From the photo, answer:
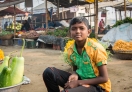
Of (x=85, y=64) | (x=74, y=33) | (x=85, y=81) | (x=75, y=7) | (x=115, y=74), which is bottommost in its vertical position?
(x=115, y=74)

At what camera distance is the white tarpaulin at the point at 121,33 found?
8422mm

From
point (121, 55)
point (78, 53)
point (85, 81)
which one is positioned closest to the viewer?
point (85, 81)

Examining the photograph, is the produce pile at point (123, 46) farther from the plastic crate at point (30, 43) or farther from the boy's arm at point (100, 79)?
the plastic crate at point (30, 43)

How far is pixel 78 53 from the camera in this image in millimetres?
2416

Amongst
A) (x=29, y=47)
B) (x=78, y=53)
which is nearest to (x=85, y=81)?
(x=78, y=53)

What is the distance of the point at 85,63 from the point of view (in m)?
2.31

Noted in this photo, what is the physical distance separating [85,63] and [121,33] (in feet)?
22.2

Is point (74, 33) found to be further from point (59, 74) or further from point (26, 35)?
point (26, 35)

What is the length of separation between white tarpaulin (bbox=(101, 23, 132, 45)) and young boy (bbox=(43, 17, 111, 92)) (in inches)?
245

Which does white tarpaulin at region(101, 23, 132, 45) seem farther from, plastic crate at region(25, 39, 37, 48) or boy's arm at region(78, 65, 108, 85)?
boy's arm at region(78, 65, 108, 85)

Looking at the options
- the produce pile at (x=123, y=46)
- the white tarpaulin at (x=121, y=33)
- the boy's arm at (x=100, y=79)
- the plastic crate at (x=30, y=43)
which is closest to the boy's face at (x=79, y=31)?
the boy's arm at (x=100, y=79)

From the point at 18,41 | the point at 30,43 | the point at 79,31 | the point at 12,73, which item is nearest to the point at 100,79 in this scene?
the point at 79,31

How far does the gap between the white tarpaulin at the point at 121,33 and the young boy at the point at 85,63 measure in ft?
20.4

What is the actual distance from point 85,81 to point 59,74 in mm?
441
